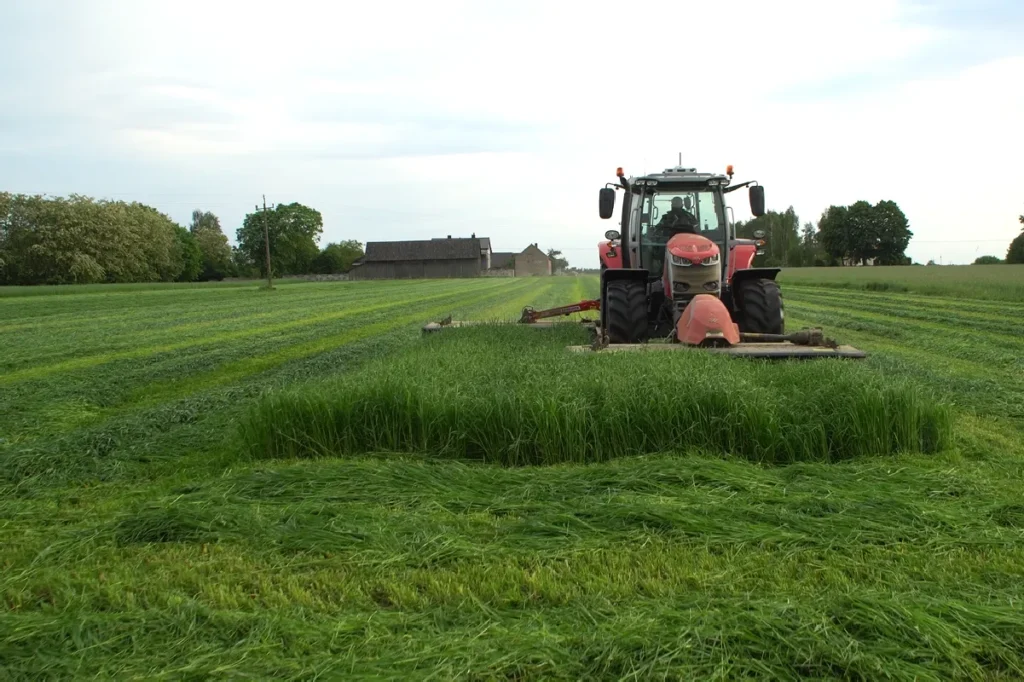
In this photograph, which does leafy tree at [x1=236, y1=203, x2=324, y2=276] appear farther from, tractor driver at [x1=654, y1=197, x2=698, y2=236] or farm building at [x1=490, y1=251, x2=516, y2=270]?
tractor driver at [x1=654, y1=197, x2=698, y2=236]

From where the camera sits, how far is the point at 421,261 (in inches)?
3647

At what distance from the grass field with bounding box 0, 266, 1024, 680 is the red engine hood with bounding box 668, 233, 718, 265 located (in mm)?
2163

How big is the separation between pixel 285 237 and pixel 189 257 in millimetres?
11225

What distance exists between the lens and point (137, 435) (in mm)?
6430

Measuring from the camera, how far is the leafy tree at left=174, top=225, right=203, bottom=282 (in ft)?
266

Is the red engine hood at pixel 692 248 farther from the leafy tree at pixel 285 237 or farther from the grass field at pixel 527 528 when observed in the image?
the leafy tree at pixel 285 237

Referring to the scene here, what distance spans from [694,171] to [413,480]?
6.97 meters

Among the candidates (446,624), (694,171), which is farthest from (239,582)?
(694,171)

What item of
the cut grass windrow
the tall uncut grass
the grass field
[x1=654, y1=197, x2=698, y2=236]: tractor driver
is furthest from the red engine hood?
the cut grass windrow

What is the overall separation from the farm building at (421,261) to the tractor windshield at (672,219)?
81.4m

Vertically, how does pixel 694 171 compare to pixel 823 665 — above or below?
above

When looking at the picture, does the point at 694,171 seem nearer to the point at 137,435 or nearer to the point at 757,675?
the point at 137,435

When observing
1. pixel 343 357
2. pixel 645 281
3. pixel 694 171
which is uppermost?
pixel 694 171

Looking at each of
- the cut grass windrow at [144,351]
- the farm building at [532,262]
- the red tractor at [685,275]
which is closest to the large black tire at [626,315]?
the red tractor at [685,275]
